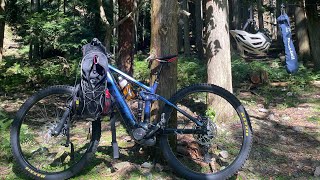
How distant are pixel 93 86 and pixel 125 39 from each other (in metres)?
7.08

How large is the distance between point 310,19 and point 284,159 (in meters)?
8.90

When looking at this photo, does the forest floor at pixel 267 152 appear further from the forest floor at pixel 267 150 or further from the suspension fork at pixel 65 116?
the suspension fork at pixel 65 116

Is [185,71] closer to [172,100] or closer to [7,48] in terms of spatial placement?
[172,100]

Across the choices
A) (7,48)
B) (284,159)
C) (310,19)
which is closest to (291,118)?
(284,159)

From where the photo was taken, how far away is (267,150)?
5.55 metres

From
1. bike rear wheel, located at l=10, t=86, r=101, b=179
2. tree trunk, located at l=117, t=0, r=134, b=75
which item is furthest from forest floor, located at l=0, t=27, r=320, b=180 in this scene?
tree trunk, located at l=117, t=0, r=134, b=75

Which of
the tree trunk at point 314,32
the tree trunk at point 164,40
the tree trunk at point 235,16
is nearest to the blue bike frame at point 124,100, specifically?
the tree trunk at point 164,40

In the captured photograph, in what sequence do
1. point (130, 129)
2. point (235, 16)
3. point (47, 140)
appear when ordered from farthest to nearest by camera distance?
1. point (235, 16)
2. point (47, 140)
3. point (130, 129)

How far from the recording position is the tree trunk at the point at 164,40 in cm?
461

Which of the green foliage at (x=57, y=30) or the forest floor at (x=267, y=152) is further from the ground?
the green foliage at (x=57, y=30)

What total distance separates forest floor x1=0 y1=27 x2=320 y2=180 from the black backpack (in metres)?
0.92

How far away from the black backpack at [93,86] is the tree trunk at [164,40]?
0.83m

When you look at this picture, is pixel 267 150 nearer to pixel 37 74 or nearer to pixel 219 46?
pixel 219 46

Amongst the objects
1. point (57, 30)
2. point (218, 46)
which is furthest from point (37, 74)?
point (218, 46)
